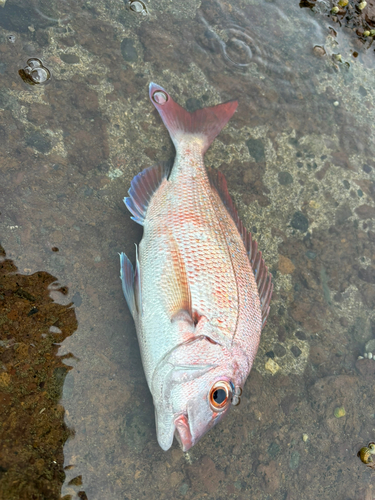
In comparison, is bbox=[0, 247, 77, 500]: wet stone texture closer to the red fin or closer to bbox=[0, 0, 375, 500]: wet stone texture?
bbox=[0, 0, 375, 500]: wet stone texture

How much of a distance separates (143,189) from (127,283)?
0.71 metres

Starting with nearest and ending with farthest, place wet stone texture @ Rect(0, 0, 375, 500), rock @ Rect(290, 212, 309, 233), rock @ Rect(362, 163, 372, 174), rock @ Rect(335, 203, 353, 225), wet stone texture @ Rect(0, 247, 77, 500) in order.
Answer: wet stone texture @ Rect(0, 247, 77, 500) < wet stone texture @ Rect(0, 0, 375, 500) < rock @ Rect(290, 212, 309, 233) < rock @ Rect(335, 203, 353, 225) < rock @ Rect(362, 163, 372, 174)

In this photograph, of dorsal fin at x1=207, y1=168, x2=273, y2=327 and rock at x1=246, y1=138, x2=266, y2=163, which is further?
rock at x1=246, y1=138, x2=266, y2=163

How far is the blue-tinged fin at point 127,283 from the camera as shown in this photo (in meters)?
2.27

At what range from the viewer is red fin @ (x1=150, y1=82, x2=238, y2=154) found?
2713 millimetres

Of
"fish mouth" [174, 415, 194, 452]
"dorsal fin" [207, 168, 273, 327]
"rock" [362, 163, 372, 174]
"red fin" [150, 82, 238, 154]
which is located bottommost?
"fish mouth" [174, 415, 194, 452]

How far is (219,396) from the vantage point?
1968mm

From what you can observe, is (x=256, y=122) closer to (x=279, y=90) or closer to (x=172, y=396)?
(x=279, y=90)

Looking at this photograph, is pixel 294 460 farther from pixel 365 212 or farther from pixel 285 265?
pixel 365 212

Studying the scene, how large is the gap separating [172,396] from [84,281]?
3.13ft

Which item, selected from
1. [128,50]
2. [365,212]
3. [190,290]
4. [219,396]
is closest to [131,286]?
[190,290]

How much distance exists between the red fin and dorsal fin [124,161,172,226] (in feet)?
0.92

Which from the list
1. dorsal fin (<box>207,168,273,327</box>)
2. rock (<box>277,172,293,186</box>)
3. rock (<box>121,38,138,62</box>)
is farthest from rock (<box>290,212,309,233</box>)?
rock (<box>121,38,138,62</box>)

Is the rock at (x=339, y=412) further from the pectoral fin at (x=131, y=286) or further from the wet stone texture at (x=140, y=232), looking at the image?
the pectoral fin at (x=131, y=286)
